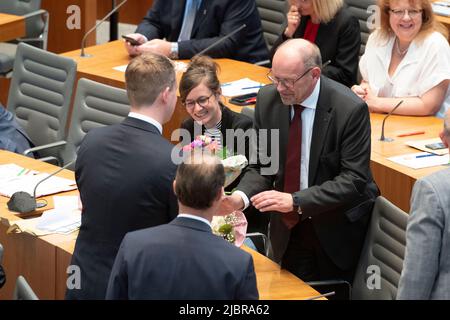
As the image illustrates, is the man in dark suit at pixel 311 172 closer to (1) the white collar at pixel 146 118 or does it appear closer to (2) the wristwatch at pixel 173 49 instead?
(1) the white collar at pixel 146 118

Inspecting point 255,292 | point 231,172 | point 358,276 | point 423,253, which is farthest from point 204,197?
point 358,276

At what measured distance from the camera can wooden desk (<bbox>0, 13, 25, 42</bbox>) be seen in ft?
26.3

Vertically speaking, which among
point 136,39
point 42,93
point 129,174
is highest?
point 129,174

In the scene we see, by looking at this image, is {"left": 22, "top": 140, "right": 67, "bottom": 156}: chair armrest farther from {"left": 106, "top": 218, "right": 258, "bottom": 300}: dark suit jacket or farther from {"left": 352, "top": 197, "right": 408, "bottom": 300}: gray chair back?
{"left": 106, "top": 218, "right": 258, "bottom": 300}: dark suit jacket

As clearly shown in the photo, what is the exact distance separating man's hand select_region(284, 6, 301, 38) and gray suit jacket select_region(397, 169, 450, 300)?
3.18 metres

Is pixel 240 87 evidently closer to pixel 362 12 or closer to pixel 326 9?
pixel 326 9

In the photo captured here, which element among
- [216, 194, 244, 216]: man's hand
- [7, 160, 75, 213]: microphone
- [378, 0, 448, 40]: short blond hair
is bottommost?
[7, 160, 75, 213]: microphone

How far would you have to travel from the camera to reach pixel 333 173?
180 inches

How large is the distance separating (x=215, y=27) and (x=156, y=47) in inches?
18.5

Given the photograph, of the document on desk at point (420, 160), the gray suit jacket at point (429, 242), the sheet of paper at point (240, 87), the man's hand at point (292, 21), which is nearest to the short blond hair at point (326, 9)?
the man's hand at point (292, 21)

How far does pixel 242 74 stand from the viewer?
6930 mm

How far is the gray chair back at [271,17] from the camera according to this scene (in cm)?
784

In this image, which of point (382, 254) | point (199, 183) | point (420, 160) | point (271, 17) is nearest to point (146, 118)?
point (199, 183)

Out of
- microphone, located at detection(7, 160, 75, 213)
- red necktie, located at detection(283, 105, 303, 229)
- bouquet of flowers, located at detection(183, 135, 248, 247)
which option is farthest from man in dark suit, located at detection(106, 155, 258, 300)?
microphone, located at detection(7, 160, 75, 213)
